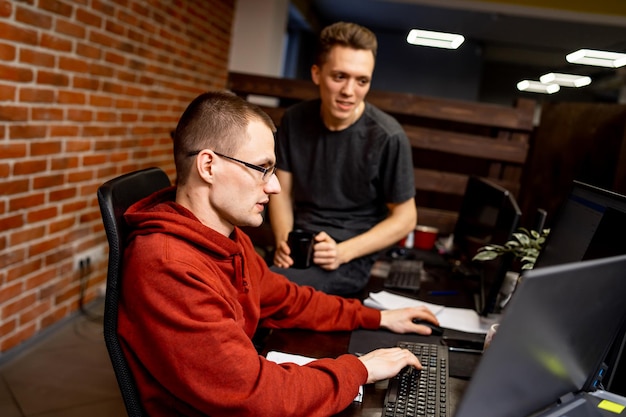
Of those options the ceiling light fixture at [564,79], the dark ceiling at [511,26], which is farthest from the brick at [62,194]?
the ceiling light fixture at [564,79]

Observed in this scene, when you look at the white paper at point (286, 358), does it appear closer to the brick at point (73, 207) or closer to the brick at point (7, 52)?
the brick at point (7, 52)

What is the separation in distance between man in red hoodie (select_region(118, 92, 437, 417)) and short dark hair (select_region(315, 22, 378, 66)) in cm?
97

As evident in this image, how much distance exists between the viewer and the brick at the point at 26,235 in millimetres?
2539

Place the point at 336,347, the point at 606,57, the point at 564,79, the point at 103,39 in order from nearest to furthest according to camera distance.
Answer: the point at 336,347 → the point at 103,39 → the point at 606,57 → the point at 564,79

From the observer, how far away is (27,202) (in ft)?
8.56

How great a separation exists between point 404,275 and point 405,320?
596 mm

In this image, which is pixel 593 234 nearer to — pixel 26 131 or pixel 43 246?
pixel 26 131

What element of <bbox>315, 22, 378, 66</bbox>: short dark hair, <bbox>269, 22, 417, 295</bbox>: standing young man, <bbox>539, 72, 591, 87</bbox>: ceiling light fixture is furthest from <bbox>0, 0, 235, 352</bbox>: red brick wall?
<bbox>539, 72, 591, 87</bbox>: ceiling light fixture

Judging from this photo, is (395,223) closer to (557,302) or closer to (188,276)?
(188,276)

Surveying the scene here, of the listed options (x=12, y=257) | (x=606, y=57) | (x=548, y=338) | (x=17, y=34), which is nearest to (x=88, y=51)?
(x=17, y=34)

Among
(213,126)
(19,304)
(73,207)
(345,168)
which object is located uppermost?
(213,126)

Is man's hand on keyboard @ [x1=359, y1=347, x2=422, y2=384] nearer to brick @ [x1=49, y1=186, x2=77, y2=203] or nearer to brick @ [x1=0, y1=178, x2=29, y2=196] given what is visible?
brick @ [x1=0, y1=178, x2=29, y2=196]

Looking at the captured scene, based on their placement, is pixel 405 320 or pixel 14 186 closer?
pixel 405 320

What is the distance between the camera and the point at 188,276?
3.44 ft
